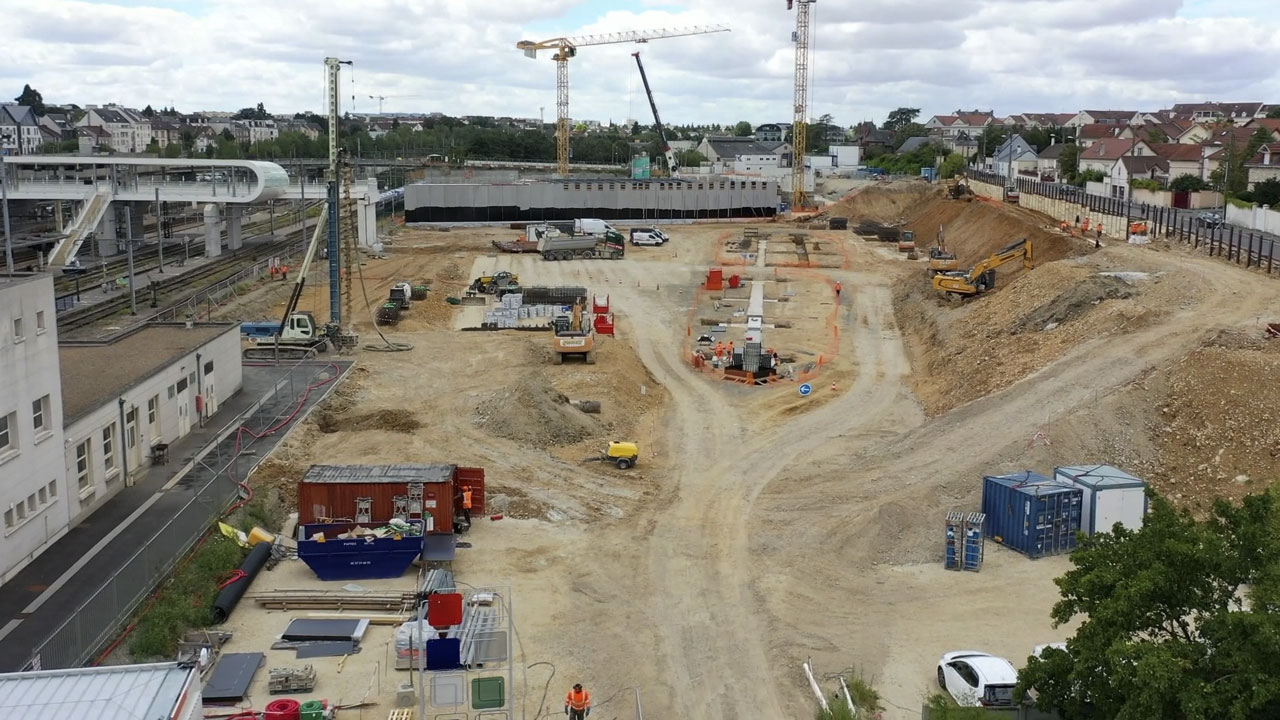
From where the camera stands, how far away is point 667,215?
91.2 m

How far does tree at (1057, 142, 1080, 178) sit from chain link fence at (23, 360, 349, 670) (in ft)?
283

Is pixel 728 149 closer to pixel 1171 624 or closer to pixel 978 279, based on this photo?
pixel 978 279

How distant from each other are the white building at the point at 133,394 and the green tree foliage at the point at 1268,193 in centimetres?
5915

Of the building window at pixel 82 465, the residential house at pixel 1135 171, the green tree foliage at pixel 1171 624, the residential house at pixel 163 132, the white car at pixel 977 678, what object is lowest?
the white car at pixel 977 678

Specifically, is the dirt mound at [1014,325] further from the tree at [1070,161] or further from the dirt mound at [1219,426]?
the tree at [1070,161]

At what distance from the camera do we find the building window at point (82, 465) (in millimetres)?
23141

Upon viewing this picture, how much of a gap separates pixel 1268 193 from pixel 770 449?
167ft

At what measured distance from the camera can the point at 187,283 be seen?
2183 inches

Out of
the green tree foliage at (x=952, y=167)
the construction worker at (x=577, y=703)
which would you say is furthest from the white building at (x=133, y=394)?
the green tree foliage at (x=952, y=167)

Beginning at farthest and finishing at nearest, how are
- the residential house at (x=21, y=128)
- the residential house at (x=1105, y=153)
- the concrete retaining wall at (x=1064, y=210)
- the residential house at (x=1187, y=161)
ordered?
the residential house at (x=1105, y=153) < the residential house at (x=21, y=128) < the residential house at (x=1187, y=161) < the concrete retaining wall at (x=1064, y=210)

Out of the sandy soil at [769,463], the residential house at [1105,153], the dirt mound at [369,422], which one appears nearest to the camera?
the sandy soil at [769,463]

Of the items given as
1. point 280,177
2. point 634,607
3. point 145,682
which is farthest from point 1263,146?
point 145,682

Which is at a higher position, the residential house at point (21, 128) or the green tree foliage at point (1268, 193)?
the residential house at point (21, 128)

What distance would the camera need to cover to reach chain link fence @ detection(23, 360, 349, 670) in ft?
56.2
